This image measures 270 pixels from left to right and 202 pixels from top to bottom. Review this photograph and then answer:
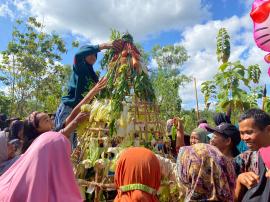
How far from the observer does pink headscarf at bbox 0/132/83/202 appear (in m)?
2.21

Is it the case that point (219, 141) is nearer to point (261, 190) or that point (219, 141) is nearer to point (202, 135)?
point (202, 135)

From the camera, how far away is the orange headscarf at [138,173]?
230 centimetres

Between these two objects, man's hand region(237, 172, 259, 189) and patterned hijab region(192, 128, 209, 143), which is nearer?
man's hand region(237, 172, 259, 189)

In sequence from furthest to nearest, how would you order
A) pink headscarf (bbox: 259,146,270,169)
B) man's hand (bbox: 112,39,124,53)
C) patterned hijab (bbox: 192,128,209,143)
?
patterned hijab (bbox: 192,128,209,143), man's hand (bbox: 112,39,124,53), pink headscarf (bbox: 259,146,270,169)

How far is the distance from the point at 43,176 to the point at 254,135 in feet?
4.68

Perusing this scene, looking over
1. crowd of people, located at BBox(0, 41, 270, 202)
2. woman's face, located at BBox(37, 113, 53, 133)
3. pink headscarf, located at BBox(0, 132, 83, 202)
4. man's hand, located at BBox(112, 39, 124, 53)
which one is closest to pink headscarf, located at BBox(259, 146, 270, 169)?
crowd of people, located at BBox(0, 41, 270, 202)

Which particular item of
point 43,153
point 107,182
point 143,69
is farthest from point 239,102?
point 43,153

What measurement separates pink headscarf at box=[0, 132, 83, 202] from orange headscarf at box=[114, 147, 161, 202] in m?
0.36

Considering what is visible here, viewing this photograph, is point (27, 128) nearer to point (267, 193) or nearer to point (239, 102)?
point (267, 193)

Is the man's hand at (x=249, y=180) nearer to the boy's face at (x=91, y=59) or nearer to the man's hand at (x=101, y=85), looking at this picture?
the man's hand at (x=101, y=85)

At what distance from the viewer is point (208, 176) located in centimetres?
246

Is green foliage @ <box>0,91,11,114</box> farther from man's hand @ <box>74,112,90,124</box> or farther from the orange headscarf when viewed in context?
the orange headscarf

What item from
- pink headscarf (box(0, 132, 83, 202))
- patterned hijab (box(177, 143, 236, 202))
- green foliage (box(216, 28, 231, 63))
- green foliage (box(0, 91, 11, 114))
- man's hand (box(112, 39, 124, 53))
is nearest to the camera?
pink headscarf (box(0, 132, 83, 202))

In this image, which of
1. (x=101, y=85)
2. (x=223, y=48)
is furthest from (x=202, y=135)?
(x=223, y=48)
